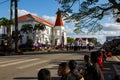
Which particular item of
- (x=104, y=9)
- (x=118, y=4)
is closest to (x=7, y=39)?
(x=104, y=9)

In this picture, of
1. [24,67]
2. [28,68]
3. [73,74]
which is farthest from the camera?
[24,67]

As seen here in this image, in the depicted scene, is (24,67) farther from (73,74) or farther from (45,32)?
(45,32)

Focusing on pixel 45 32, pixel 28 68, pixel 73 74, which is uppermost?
pixel 45 32

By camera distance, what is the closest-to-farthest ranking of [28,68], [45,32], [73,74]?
[73,74]
[28,68]
[45,32]

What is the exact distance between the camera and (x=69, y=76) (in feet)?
22.9

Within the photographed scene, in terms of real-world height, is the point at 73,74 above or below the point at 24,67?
above

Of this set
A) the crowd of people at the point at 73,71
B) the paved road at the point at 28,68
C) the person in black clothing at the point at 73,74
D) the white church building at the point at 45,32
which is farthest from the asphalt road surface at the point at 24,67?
the white church building at the point at 45,32

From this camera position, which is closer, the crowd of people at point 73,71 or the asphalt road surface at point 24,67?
the crowd of people at point 73,71

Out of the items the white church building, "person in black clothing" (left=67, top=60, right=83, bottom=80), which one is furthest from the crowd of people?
the white church building

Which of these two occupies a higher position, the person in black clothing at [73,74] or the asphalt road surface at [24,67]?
the person in black clothing at [73,74]

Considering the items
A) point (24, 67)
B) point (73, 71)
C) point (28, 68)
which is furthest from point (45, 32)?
point (73, 71)

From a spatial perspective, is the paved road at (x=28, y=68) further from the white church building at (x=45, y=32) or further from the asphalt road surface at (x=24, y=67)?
the white church building at (x=45, y=32)

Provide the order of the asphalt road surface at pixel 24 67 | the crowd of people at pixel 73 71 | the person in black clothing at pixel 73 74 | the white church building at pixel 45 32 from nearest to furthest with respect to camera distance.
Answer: the crowd of people at pixel 73 71 → the person in black clothing at pixel 73 74 → the asphalt road surface at pixel 24 67 → the white church building at pixel 45 32

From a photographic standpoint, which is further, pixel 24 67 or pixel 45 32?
pixel 45 32
